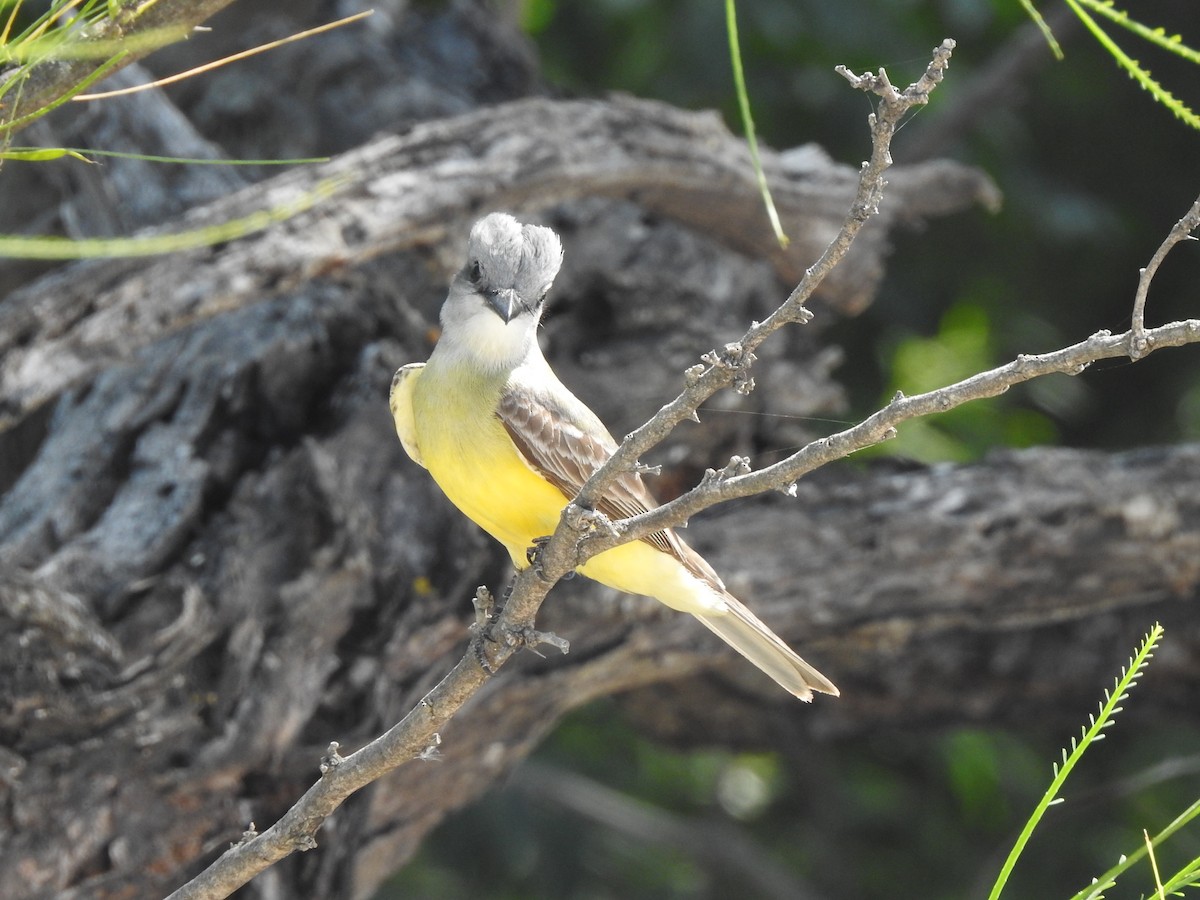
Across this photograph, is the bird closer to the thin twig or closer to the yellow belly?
the yellow belly

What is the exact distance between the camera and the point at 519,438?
119 inches

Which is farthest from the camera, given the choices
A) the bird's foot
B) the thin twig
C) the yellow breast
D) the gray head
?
the gray head

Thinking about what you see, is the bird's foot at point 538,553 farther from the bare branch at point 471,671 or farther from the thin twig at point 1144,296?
the thin twig at point 1144,296

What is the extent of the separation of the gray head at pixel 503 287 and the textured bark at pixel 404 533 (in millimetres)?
713

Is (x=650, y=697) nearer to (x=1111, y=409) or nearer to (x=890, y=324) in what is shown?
(x=890, y=324)

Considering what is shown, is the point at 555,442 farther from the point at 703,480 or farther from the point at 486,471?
the point at 703,480

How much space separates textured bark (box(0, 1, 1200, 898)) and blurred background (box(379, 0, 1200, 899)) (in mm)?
754

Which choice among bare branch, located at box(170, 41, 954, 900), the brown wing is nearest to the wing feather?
the brown wing

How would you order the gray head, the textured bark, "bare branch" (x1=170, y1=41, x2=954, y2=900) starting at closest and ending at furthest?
"bare branch" (x1=170, y1=41, x2=954, y2=900) → the gray head → the textured bark

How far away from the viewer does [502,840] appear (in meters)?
5.84

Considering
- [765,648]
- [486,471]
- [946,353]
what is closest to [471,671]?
[486,471]

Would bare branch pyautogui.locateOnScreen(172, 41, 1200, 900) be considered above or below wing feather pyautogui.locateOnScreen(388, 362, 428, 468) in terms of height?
below

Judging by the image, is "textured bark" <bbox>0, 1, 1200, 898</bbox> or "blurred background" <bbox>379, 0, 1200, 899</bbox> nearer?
"textured bark" <bbox>0, 1, 1200, 898</bbox>

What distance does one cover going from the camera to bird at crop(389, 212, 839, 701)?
299 cm
